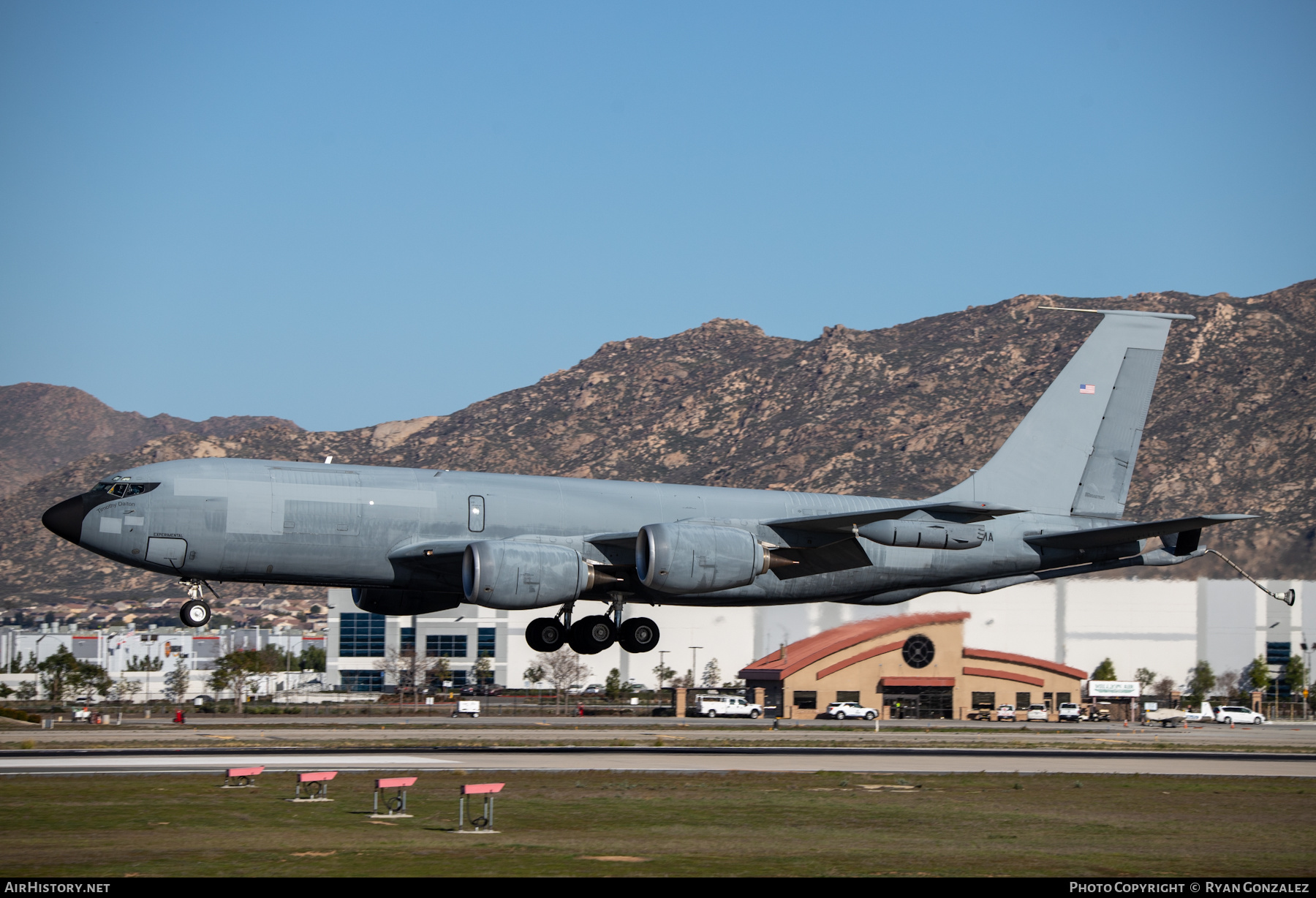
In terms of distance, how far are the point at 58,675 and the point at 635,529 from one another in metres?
98.1

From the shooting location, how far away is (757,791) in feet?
117

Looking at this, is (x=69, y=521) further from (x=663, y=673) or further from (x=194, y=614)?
(x=663, y=673)

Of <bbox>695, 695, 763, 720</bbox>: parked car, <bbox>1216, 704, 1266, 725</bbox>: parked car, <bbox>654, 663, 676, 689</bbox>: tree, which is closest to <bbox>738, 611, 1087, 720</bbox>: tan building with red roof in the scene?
<bbox>695, 695, 763, 720</bbox>: parked car

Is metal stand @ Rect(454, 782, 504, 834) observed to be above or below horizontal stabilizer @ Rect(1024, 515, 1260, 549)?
below

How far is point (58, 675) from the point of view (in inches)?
4680

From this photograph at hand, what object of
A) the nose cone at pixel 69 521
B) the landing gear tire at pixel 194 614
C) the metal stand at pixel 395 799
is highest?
the nose cone at pixel 69 521

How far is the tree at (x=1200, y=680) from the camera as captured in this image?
118 m

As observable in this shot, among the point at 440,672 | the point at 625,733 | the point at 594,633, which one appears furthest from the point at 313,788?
the point at 440,672

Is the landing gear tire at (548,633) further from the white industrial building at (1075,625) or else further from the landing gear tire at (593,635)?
the white industrial building at (1075,625)

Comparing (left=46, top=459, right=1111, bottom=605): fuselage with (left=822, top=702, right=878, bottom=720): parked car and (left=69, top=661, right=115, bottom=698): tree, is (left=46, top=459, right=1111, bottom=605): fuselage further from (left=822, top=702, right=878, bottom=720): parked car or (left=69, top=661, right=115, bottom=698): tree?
(left=69, top=661, right=115, bottom=698): tree

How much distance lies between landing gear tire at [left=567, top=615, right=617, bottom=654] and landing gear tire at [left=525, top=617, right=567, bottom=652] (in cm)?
32

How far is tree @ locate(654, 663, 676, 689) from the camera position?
5098 inches

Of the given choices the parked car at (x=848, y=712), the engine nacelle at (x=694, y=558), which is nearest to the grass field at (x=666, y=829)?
the engine nacelle at (x=694, y=558)

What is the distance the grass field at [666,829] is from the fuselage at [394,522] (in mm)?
5914
